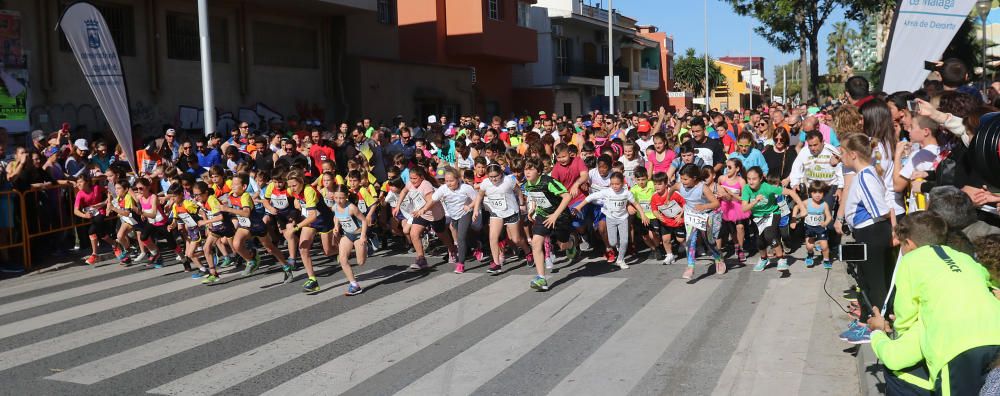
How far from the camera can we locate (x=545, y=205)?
10992 mm

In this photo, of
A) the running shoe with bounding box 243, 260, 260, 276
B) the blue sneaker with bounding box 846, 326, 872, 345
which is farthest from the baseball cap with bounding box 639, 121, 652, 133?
the blue sneaker with bounding box 846, 326, 872, 345

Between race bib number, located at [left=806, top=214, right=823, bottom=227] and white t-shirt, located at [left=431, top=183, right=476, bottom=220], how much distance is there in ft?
13.8

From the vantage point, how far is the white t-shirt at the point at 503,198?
10938mm

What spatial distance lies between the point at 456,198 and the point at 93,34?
737 cm

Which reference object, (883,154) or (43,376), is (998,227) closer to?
(883,154)

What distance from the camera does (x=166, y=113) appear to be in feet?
69.4

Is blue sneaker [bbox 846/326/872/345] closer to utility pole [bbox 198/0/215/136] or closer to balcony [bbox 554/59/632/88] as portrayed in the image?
utility pole [bbox 198/0/215/136]

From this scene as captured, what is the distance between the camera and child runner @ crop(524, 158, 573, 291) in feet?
34.7

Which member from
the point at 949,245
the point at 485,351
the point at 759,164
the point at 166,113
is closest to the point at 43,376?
the point at 485,351

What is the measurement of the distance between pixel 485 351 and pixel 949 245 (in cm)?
386

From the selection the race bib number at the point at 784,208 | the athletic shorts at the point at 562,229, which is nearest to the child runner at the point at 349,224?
the athletic shorts at the point at 562,229

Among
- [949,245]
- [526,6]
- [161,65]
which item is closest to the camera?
[949,245]

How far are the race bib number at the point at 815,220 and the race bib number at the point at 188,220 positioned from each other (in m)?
7.70

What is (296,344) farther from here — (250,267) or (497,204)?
(250,267)
